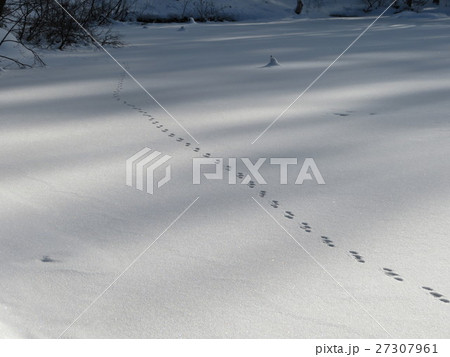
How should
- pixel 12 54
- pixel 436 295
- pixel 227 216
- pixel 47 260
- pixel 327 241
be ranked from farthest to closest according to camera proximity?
pixel 12 54
pixel 227 216
pixel 327 241
pixel 47 260
pixel 436 295

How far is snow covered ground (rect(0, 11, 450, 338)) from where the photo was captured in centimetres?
127

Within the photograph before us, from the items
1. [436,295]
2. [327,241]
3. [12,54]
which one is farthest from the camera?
[12,54]

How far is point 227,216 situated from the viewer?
180cm

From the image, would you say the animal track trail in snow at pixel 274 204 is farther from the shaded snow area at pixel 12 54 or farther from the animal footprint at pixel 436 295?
the shaded snow area at pixel 12 54

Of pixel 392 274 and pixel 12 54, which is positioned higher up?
pixel 392 274

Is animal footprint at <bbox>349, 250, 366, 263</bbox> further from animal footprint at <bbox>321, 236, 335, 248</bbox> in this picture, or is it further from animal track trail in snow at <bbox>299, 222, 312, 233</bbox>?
animal track trail in snow at <bbox>299, 222, 312, 233</bbox>

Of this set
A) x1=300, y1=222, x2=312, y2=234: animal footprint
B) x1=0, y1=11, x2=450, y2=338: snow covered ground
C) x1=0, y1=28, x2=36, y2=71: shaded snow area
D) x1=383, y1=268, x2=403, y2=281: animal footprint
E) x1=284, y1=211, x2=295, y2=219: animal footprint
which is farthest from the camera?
x1=0, y1=28, x2=36, y2=71: shaded snow area

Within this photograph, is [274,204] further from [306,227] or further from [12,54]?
[12,54]

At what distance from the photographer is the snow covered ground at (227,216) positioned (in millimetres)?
1273

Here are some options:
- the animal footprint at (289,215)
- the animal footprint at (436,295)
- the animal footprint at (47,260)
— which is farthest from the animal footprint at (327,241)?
the animal footprint at (47,260)

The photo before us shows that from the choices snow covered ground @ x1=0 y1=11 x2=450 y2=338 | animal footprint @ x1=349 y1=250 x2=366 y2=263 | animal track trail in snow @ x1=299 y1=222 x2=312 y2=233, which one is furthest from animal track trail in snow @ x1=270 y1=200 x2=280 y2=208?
animal footprint @ x1=349 y1=250 x2=366 y2=263

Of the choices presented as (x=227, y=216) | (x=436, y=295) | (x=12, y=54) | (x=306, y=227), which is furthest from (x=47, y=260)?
(x=12, y=54)

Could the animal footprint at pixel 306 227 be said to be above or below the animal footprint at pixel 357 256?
below

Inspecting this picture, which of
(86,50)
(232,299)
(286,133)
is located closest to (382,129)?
(286,133)
